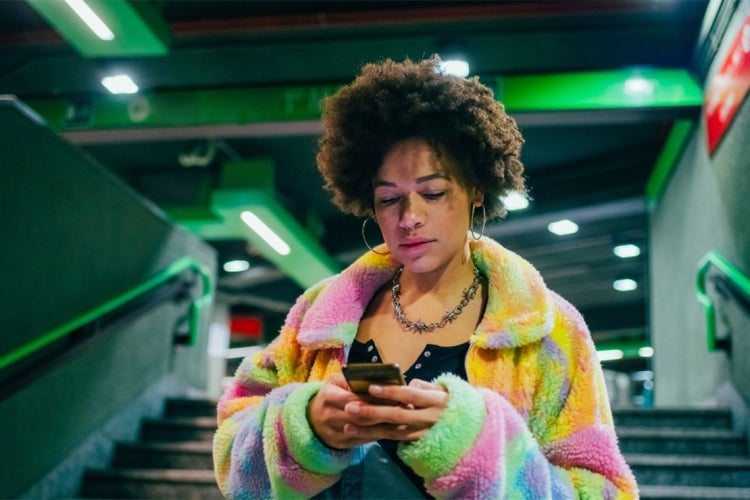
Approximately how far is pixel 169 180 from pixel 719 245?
599cm

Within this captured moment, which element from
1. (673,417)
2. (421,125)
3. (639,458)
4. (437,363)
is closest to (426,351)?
(437,363)

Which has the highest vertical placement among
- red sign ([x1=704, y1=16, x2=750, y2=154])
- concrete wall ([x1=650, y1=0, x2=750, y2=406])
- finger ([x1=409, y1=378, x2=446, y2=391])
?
red sign ([x1=704, y1=16, x2=750, y2=154])

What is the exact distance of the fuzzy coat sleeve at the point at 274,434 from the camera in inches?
37.9

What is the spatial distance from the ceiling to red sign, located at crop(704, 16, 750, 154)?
1.23 ft

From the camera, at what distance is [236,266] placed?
38.6 feet

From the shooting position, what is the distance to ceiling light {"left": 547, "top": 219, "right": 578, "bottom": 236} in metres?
8.65

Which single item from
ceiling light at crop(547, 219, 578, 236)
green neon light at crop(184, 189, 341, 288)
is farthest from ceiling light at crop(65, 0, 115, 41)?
ceiling light at crop(547, 219, 578, 236)

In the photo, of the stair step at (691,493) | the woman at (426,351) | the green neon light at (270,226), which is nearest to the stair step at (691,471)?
the stair step at (691,493)

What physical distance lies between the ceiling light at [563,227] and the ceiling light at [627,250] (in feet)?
3.17

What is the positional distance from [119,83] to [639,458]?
15.6ft

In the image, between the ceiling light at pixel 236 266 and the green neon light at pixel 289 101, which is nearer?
the green neon light at pixel 289 101

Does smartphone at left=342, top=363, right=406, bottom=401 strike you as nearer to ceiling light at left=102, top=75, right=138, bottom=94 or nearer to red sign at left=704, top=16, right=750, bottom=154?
red sign at left=704, top=16, right=750, bottom=154

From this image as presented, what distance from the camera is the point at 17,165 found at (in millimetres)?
3471

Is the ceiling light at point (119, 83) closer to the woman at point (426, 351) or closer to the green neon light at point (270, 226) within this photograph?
the green neon light at point (270, 226)
